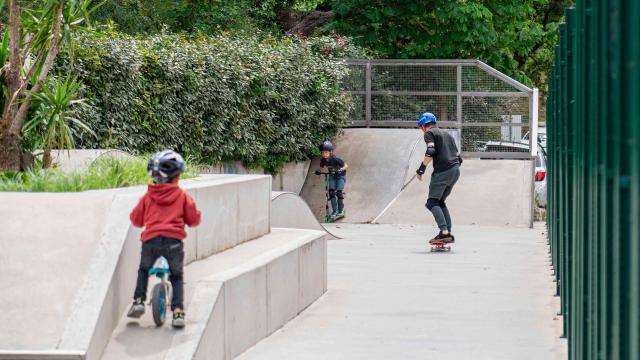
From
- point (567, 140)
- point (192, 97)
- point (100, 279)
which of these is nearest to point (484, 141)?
point (192, 97)

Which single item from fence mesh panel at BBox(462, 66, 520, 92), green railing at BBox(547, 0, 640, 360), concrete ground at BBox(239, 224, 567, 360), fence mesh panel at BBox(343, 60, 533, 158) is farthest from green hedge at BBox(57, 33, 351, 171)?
green railing at BBox(547, 0, 640, 360)

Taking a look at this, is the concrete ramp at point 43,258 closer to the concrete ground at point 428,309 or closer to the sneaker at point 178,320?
the sneaker at point 178,320

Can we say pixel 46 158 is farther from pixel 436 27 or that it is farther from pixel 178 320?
pixel 436 27

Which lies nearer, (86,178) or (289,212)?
(86,178)

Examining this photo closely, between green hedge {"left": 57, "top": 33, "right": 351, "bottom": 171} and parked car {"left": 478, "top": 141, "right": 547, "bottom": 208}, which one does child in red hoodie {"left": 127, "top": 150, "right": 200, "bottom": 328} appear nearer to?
green hedge {"left": 57, "top": 33, "right": 351, "bottom": 171}

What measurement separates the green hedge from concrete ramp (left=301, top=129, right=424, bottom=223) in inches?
23.5

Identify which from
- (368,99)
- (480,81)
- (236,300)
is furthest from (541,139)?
(236,300)

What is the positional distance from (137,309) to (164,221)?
0.60 meters

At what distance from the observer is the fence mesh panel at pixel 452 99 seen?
2664cm

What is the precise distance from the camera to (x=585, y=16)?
244 inches

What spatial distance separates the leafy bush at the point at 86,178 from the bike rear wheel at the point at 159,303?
199 cm

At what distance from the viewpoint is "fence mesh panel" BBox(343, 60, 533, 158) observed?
26641 millimetres

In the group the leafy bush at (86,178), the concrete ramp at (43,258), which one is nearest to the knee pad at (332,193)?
the leafy bush at (86,178)

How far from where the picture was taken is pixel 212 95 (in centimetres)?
2136
